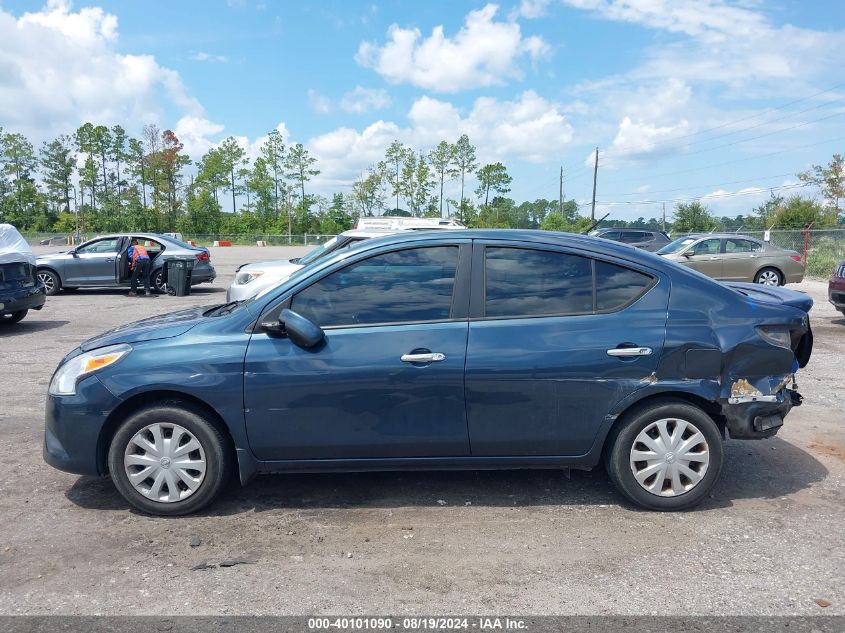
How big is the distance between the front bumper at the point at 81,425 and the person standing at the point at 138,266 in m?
13.7

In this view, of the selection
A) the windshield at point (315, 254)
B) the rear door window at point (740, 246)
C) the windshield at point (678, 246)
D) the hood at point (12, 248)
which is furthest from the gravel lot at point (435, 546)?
the rear door window at point (740, 246)

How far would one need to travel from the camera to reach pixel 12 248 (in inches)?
440

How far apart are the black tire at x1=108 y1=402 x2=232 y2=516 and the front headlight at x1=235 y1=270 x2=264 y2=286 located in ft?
21.2

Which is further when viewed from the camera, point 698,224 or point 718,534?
point 698,224

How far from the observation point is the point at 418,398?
416 cm

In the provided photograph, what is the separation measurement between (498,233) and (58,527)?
3248 millimetres

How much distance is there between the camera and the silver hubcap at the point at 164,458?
4.22 m

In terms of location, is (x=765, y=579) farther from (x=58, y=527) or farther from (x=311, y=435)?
(x=58, y=527)

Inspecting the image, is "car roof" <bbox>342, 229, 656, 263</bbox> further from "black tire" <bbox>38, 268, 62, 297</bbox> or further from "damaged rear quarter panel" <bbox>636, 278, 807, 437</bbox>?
"black tire" <bbox>38, 268, 62, 297</bbox>

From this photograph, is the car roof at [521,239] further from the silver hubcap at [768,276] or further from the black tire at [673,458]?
the silver hubcap at [768,276]

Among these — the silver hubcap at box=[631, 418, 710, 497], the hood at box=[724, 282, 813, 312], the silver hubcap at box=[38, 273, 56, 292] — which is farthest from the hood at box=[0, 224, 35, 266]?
the hood at box=[724, 282, 813, 312]

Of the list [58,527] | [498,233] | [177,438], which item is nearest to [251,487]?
[177,438]

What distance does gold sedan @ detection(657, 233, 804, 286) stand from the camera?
17797mm

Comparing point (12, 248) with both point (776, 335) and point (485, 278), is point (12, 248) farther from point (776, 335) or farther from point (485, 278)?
point (776, 335)
